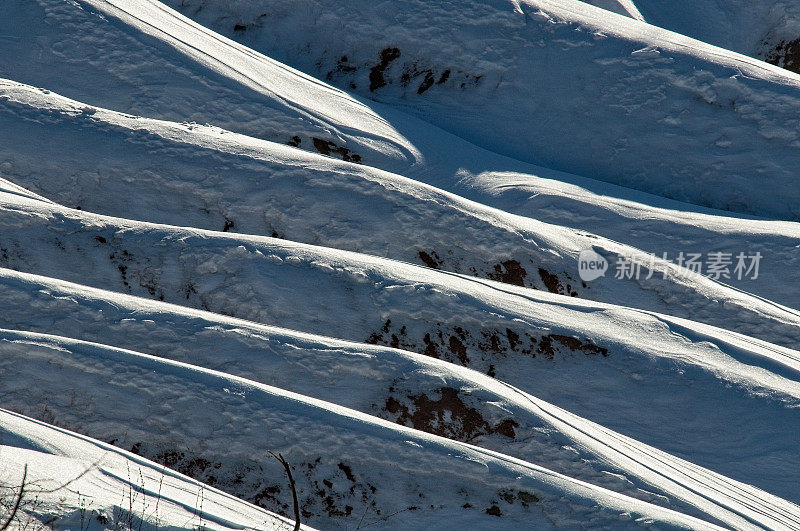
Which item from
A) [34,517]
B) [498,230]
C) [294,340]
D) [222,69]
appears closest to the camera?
[34,517]

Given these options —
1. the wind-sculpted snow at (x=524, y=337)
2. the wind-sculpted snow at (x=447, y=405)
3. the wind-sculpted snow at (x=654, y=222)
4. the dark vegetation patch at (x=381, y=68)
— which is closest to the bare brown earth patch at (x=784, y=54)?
the wind-sculpted snow at (x=654, y=222)

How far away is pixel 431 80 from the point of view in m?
8.91

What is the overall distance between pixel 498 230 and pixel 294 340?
2416 mm

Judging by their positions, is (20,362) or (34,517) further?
(20,362)

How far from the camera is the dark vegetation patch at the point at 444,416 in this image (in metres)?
4.85

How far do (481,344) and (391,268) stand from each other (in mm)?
956

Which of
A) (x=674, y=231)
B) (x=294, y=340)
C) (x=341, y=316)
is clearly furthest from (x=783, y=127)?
(x=294, y=340)

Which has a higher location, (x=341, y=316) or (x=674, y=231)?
(x=674, y=231)

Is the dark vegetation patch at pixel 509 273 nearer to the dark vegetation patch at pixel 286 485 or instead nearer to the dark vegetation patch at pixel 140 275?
the dark vegetation patch at pixel 286 485

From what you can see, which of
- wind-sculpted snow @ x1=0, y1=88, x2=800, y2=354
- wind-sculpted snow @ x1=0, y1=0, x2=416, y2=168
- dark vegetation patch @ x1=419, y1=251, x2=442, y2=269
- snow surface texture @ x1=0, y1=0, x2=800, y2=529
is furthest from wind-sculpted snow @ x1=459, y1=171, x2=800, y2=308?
dark vegetation patch @ x1=419, y1=251, x2=442, y2=269

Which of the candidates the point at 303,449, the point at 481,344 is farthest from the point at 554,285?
the point at 303,449

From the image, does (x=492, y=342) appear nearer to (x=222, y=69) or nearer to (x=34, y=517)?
(x=34, y=517)

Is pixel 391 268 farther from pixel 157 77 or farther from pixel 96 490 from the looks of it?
pixel 157 77

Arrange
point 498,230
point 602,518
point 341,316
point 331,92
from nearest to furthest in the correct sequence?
1. point 602,518
2. point 341,316
3. point 498,230
4. point 331,92
